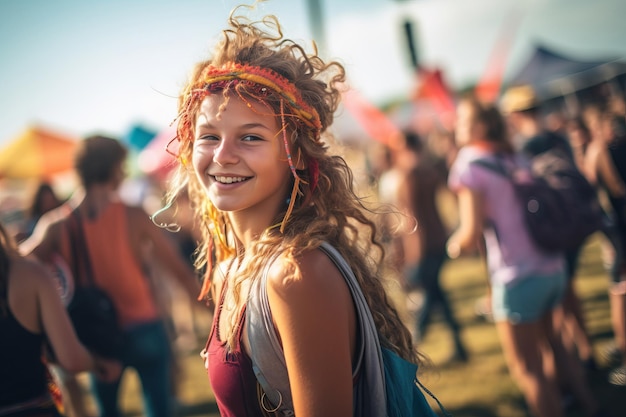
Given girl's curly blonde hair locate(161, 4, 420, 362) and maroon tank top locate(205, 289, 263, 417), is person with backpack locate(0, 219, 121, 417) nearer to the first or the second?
girl's curly blonde hair locate(161, 4, 420, 362)

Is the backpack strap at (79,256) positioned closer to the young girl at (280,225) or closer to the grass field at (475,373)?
the young girl at (280,225)

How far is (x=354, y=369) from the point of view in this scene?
1474mm

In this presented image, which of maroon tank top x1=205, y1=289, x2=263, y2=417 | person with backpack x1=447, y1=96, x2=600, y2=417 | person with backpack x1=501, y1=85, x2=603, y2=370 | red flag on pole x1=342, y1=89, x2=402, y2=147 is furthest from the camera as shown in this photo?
red flag on pole x1=342, y1=89, x2=402, y2=147

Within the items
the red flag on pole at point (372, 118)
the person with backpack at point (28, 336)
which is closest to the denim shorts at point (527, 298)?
the person with backpack at point (28, 336)

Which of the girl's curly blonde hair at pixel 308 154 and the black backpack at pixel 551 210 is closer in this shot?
the girl's curly blonde hair at pixel 308 154

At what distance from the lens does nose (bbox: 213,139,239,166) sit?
5.15 feet

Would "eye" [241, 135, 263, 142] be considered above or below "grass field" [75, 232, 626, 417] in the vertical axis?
above

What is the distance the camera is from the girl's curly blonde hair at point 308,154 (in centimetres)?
164

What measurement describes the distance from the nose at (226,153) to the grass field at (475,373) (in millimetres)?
992

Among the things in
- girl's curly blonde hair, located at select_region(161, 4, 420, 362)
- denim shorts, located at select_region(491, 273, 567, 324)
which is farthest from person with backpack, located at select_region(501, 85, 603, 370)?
girl's curly blonde hair, located at select_region(161, 4, 420, 362)

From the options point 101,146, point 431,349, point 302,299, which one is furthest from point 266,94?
point 431,349

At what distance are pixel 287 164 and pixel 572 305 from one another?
3.34m

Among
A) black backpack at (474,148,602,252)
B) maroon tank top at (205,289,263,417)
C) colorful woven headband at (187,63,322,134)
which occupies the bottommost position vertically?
maroon tank top at (205,289,263,417)

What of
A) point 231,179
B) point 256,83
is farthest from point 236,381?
point 256,83
